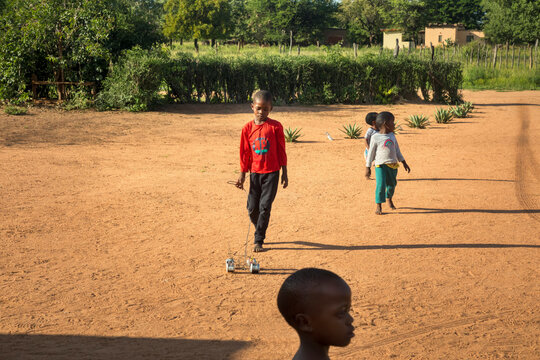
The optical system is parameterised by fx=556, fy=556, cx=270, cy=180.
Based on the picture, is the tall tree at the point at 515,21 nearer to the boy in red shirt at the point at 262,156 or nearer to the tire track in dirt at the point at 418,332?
the boy in red shirt at the point at 262,156

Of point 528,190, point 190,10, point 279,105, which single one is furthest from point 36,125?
point 190,10

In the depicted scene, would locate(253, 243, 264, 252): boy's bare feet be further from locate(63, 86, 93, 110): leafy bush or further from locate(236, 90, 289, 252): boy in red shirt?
locate(63, 86, 93, 110): leafy bush

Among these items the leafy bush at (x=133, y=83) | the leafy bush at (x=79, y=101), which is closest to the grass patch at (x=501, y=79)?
the leafy bush at (x=133, y=83)

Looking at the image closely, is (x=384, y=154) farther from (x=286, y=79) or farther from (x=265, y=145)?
(x=286, y=79)

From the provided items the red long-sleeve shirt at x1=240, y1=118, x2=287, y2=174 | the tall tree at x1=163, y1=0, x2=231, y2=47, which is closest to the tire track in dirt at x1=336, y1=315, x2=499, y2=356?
the red long-sleeve shirt at x1=240, y1=118, x2=287, y2=174

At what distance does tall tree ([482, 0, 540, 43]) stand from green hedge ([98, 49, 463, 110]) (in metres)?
24.4

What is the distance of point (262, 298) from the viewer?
4.73 metres

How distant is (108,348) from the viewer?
3768 millimetres

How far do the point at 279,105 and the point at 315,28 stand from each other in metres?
43.0

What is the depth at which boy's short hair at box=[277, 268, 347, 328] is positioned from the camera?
6.58 feet

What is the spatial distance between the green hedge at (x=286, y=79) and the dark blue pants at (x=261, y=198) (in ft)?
47.8

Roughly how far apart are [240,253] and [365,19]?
6493cm

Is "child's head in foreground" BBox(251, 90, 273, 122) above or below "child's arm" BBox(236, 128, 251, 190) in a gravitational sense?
above

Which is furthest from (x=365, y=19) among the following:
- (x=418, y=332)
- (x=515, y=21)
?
(x=418, y=332)
